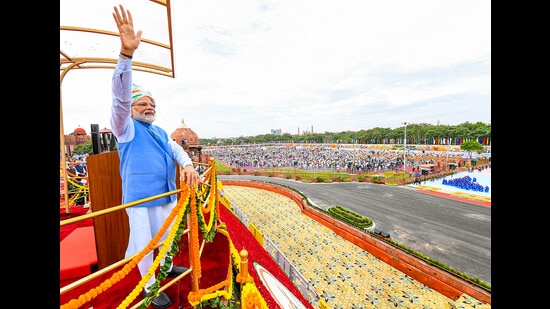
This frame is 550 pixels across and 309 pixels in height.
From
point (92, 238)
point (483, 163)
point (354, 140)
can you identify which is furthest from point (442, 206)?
point (354, 140)

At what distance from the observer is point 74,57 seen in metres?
4.48

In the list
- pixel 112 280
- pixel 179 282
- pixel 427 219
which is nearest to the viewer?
pixel 112 280

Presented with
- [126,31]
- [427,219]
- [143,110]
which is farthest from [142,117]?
[427,219]

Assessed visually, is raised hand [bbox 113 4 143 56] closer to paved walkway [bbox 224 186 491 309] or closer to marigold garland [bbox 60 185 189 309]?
marigold garland [bbox 60 185 189 309]

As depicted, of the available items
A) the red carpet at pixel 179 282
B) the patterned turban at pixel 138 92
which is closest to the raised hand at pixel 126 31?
the patterned turban at pixel 138 92

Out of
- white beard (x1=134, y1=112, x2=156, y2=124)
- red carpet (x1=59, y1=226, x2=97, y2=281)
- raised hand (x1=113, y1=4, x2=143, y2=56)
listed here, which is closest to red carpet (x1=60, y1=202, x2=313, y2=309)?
red carpet (x1=59, y1=226, x2=97, y2=281)

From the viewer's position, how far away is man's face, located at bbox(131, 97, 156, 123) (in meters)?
2.57

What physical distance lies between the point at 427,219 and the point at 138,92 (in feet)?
60.7

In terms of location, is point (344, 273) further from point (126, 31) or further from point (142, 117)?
point (126, 31)

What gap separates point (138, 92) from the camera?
2.60m

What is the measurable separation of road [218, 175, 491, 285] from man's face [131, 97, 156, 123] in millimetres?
12780

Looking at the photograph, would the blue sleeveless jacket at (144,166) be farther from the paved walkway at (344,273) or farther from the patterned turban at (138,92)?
the paved walkway at (344,273)

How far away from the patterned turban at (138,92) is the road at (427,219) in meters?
12.9

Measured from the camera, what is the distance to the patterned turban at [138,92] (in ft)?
8.41
